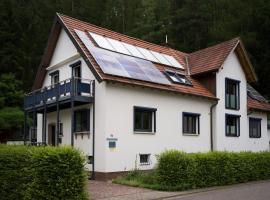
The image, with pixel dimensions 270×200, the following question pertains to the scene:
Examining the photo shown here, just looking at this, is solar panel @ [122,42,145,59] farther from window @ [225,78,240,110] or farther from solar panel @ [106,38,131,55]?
window @ [225,78,240,110]

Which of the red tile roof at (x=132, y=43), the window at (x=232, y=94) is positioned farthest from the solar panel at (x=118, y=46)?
the window at (x=232, y=94)

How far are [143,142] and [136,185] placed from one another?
14.7ft

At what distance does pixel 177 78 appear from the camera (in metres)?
25.5

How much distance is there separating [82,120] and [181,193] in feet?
26.4

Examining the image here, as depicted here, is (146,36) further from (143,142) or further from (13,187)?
(13,187)

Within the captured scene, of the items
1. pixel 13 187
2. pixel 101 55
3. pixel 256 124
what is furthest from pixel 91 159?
pixel 256 124

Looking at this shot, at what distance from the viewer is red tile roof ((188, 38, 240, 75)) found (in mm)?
27266

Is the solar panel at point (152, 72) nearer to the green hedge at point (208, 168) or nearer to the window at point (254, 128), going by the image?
the green hedge at point (208, 168)

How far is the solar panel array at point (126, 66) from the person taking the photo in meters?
20.8

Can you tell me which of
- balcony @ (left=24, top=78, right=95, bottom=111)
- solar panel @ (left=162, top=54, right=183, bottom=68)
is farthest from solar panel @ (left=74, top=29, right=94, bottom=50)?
solar panel @ (left=162, top=54, right=183, bottom=68)

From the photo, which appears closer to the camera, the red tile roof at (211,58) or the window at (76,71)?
the window at (76,71)

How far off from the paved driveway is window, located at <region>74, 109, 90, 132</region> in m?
4.20

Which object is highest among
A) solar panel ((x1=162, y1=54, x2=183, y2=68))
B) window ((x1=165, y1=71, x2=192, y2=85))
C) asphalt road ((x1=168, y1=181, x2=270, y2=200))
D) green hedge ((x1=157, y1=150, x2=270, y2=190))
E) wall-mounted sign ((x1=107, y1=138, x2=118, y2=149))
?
solar panel ((x1=162, y1=54, x2=183, y2=68))

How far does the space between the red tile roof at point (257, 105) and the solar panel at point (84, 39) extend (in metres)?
13.3
